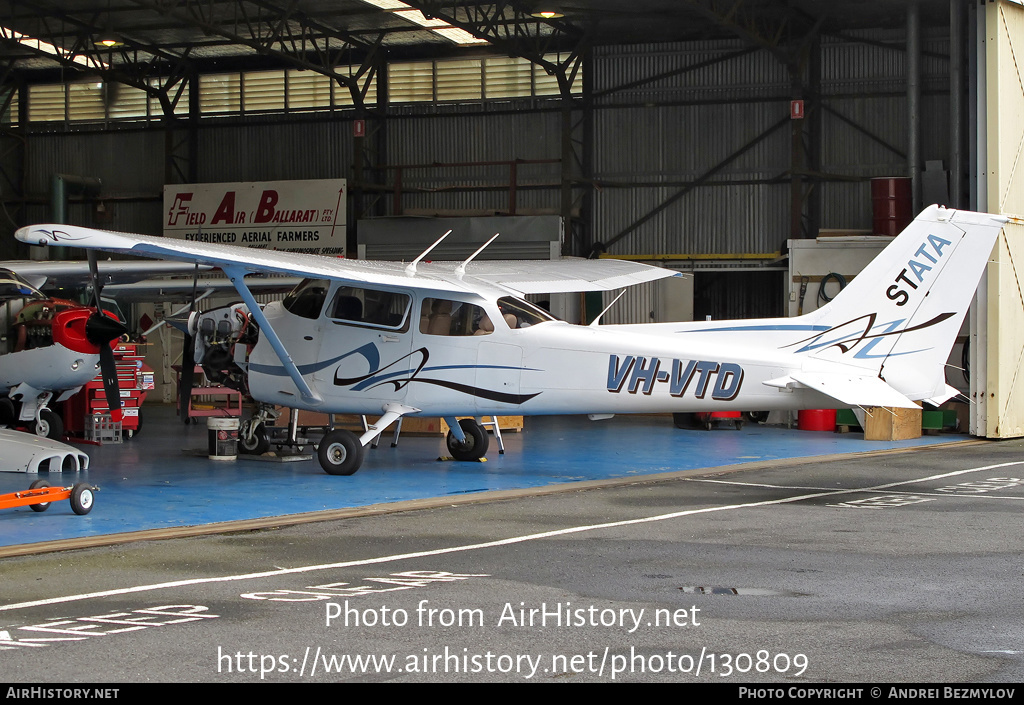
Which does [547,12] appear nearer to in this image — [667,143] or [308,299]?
[667,143]

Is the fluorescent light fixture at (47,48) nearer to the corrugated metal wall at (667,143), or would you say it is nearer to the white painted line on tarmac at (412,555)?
the corrugated metal wall at (667,143)

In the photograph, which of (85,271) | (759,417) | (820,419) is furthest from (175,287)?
(820,419)

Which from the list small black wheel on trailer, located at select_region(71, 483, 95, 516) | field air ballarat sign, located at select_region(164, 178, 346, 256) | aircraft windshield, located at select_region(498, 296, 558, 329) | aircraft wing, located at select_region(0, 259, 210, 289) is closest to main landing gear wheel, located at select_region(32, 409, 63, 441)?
aircraft wing, located at select_region(0, 259, 210, 289)

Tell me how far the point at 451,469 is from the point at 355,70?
17383mm

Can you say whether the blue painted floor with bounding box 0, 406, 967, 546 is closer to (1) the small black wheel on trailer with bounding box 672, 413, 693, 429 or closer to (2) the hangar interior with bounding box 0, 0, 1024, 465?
(1) the small black wheel on trailer with bounding box 672, 413, 693, 429

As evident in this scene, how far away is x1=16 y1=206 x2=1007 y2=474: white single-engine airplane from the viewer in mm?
11227

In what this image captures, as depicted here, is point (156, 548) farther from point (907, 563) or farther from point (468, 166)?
point (468, 166)

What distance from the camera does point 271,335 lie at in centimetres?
1246

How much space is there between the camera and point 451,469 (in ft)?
44.5

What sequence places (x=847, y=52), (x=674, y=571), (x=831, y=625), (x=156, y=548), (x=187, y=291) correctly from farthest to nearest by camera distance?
(x=847, y=52) → (x=187, y=291) → (x=156, y=548) → (x=674, y=571) → (x=831, y=625)

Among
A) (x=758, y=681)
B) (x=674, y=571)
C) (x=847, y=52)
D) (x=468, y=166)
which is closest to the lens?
(x=758, y=681)

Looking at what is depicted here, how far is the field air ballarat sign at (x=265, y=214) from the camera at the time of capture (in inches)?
1066

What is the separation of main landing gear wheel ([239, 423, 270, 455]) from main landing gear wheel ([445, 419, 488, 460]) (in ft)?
7.97

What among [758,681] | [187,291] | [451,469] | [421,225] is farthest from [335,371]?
[421,225]
